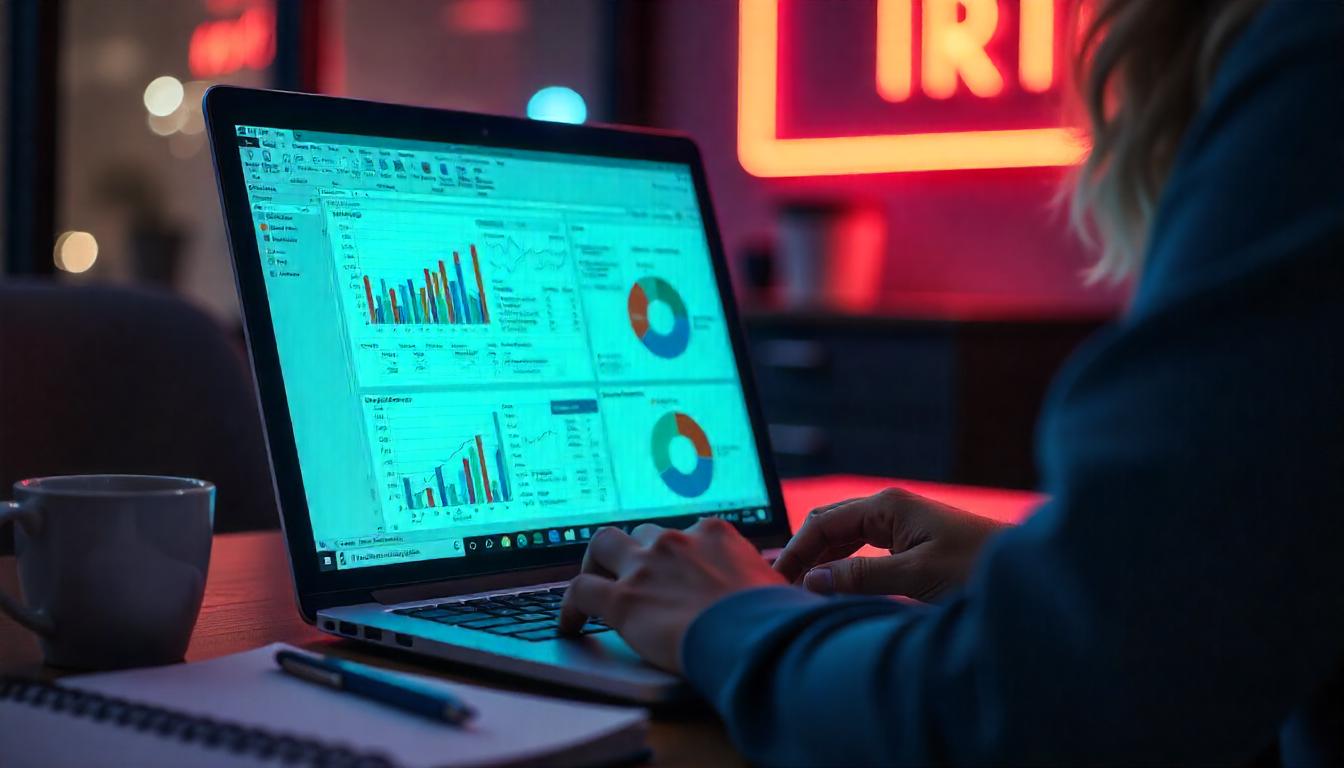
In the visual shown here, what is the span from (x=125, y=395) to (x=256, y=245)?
65cm

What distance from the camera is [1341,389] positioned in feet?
1.59

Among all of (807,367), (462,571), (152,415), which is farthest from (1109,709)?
(807,367)

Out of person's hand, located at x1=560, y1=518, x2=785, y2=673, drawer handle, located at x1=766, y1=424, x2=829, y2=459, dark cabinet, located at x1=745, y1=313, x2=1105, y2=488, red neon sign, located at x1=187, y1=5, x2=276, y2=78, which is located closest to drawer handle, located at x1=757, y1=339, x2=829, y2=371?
dark cabinet, located at x1=745, y1=313, x2=1105, y2=488

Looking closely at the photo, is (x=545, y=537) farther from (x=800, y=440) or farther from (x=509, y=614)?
(x=800, y=440)

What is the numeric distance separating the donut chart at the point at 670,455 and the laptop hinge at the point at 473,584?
11cm

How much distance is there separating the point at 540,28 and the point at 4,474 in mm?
3231

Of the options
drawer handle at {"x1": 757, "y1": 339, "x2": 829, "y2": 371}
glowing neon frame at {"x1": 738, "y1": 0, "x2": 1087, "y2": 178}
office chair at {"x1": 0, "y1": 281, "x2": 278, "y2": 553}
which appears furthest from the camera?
glowing neon frame at {"x1": 738, "y1": 0, "x2": 1087, "y2": 178}

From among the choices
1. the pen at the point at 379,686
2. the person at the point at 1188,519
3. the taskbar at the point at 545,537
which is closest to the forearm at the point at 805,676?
the person at the point at 1188,519

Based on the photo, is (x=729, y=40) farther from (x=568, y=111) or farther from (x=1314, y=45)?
(x=1314, y=45)

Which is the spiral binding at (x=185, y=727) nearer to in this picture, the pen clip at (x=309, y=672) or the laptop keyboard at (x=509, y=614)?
the pen clip at (x=309, y=672)

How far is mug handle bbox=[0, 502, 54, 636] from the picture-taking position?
0.68 meters

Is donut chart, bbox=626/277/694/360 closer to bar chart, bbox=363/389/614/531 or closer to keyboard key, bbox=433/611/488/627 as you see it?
bar chart, bbox=363/389/614/531

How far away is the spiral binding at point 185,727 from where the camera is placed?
0.49m

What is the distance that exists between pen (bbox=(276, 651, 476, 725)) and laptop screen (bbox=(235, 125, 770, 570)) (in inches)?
7.0
